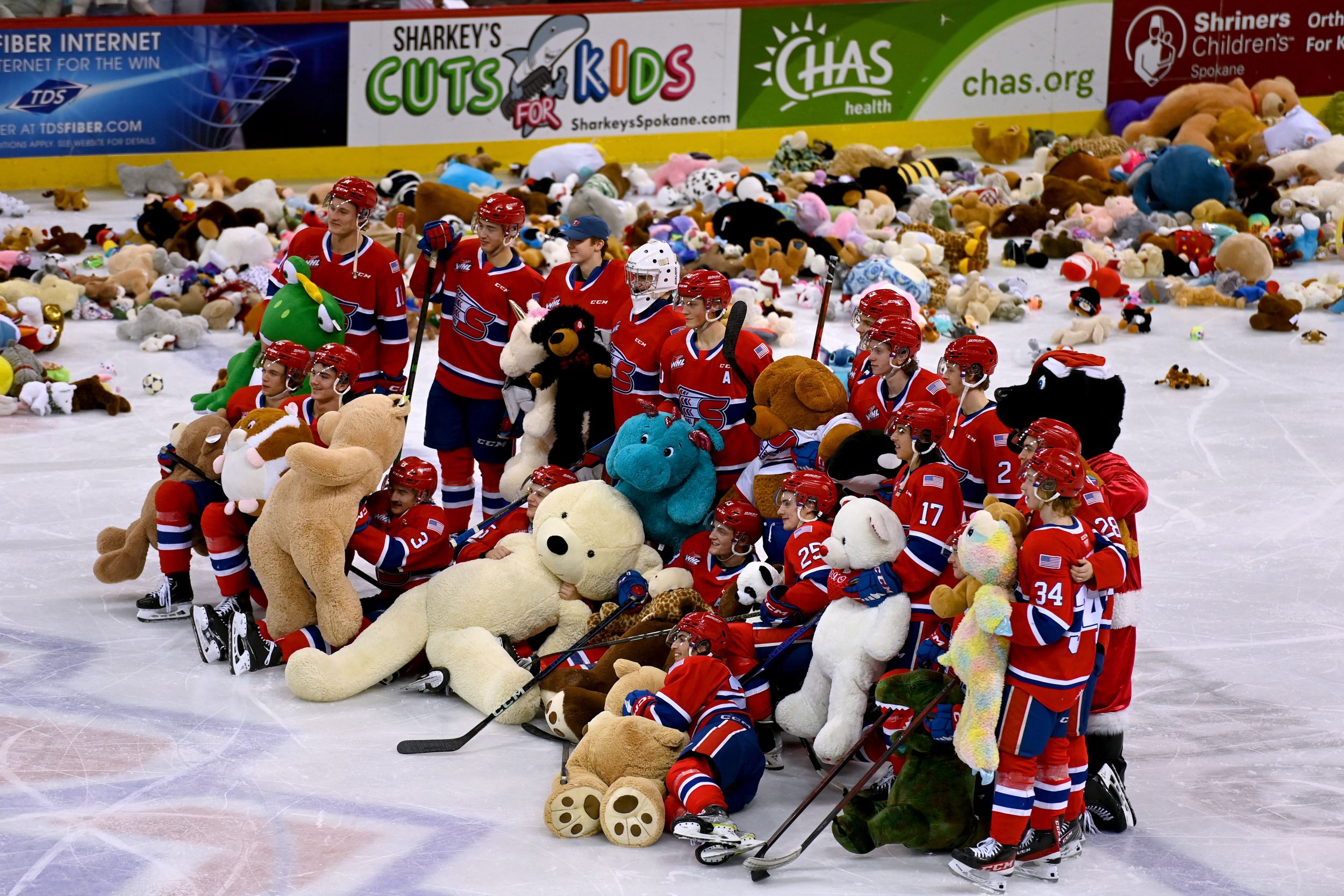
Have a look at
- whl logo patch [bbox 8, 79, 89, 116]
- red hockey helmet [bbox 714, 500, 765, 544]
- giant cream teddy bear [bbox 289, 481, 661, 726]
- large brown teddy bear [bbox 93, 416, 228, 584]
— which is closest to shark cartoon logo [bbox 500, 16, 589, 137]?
whl logo patch [bbox 8, 79, 89, 116]

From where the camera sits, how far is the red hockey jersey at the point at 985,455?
202 inches

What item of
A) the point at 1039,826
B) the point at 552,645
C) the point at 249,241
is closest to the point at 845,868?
the point at 1039,826

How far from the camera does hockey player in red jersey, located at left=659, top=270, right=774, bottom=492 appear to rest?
605 cm

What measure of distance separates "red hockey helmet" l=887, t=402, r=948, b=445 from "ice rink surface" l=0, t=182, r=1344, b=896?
3.77 ft

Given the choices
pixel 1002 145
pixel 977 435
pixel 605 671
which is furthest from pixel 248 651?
pixel 1002 145

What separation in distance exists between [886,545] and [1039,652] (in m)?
0.69

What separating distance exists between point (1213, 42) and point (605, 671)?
1365cm

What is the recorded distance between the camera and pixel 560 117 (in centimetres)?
1496

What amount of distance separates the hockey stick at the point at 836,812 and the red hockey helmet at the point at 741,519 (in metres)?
1.21

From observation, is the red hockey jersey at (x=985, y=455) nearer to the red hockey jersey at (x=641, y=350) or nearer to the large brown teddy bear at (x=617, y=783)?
the large brown teddy bear at (x=617, y=783)

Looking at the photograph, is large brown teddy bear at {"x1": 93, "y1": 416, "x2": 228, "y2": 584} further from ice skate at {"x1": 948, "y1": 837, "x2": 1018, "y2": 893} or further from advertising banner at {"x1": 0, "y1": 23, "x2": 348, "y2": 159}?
advertising banner at {"x1": 0, "y1": 23, "x2": 348, "y2": 159}

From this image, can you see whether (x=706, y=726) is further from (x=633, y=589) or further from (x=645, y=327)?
(x=645, y=327)

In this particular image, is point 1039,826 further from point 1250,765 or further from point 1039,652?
point 1250,765

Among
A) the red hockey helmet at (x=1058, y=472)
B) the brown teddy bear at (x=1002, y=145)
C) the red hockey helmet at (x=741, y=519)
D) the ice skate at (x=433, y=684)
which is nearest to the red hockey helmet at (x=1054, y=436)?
the red hockey helmet at (x=1058, y=472)
